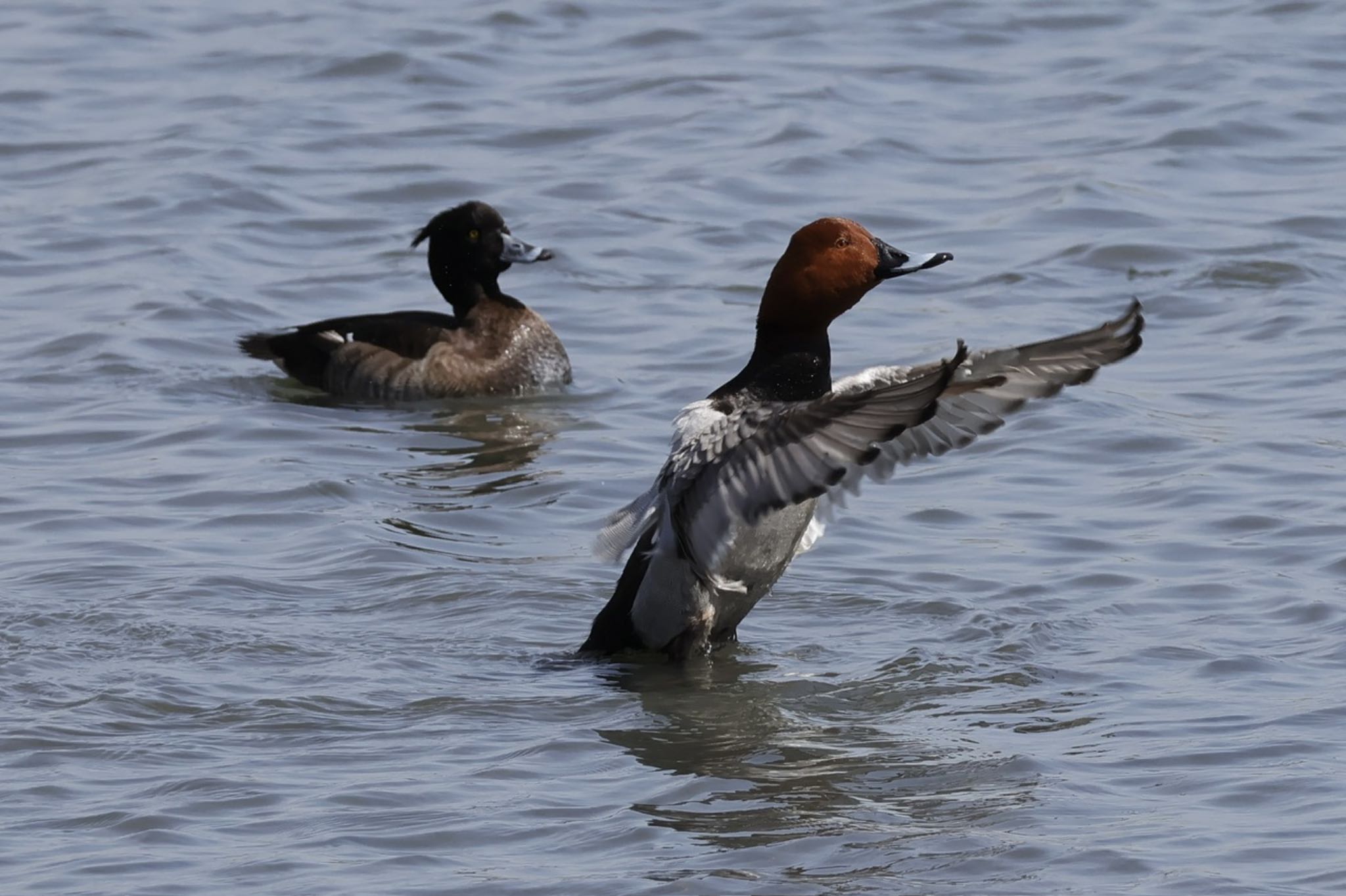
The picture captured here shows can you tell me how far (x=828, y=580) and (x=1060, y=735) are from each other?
5.77 ft

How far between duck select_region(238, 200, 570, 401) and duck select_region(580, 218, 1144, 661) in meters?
3.68

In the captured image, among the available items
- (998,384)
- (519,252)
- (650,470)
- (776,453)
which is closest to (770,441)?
(776,453)

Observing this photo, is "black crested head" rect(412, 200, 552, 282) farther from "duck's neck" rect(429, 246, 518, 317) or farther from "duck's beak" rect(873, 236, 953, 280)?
"duck's beak" rect(873, 236, 953, 280)

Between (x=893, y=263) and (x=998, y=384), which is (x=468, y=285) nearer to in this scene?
(x=893, y=263)

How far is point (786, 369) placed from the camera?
6605mm

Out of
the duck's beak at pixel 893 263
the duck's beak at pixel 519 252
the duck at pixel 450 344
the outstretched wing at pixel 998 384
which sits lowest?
the duck at pixel 450 344

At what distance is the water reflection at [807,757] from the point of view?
5504 mm

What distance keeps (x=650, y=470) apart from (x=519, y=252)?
253 cm

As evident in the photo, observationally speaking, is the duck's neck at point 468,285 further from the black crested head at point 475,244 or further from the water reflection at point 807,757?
the water reflection at point 807,757

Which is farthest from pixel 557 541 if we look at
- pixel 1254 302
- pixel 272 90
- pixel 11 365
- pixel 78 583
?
pixel 272 90

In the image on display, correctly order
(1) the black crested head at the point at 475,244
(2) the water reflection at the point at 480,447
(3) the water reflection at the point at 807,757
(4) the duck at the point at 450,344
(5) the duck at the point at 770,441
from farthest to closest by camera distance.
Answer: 1. (1) the black crested head at the point at 475,244
2. (4) the duck at the point at 450,344
3. (2) the water reflection at the point at 480,447
4. (5) the duck at the point at 770,441
5. (3) the water reflection at the point at 807,757

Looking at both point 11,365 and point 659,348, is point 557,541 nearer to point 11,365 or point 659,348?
point 659,348

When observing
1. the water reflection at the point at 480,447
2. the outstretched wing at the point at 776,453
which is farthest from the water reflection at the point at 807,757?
the water reflection at the point at 480,447

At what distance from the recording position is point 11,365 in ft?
34.8
